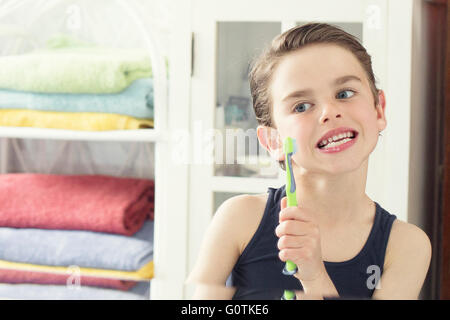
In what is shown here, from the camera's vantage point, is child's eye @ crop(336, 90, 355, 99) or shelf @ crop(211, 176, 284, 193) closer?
child's eye @ crop(336, 90, 355, 99)

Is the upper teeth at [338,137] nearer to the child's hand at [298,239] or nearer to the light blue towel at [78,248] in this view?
the child's hand at [298,239]

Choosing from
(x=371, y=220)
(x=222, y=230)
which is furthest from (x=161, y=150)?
(x=371, y=220)

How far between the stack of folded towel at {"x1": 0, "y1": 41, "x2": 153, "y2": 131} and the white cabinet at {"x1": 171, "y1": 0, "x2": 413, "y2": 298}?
135 mm

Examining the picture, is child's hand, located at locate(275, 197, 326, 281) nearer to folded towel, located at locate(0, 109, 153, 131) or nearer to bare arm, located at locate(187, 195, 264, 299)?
bare arm, located at locate(187, 195, 264, 299)

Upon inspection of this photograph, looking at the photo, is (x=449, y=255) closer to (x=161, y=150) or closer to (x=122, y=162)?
(x=161, y=150)

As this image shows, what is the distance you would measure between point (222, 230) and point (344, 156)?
16 cm

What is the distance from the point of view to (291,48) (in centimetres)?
64

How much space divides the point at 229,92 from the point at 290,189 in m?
0.23

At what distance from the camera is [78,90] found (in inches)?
36.8

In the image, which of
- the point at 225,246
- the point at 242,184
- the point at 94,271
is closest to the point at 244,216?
the point at 225,246

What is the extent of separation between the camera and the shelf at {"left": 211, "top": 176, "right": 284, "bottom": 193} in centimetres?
79

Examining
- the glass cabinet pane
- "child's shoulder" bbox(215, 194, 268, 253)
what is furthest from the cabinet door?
"child's shoulder" bbox(215, 194, 268, 253)

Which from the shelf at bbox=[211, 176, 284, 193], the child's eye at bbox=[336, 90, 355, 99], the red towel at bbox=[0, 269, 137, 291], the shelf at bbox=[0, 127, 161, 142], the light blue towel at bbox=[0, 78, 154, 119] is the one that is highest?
the light blue towel at bbox=[0, 78, 154, 119]

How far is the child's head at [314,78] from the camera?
24.5 inches
